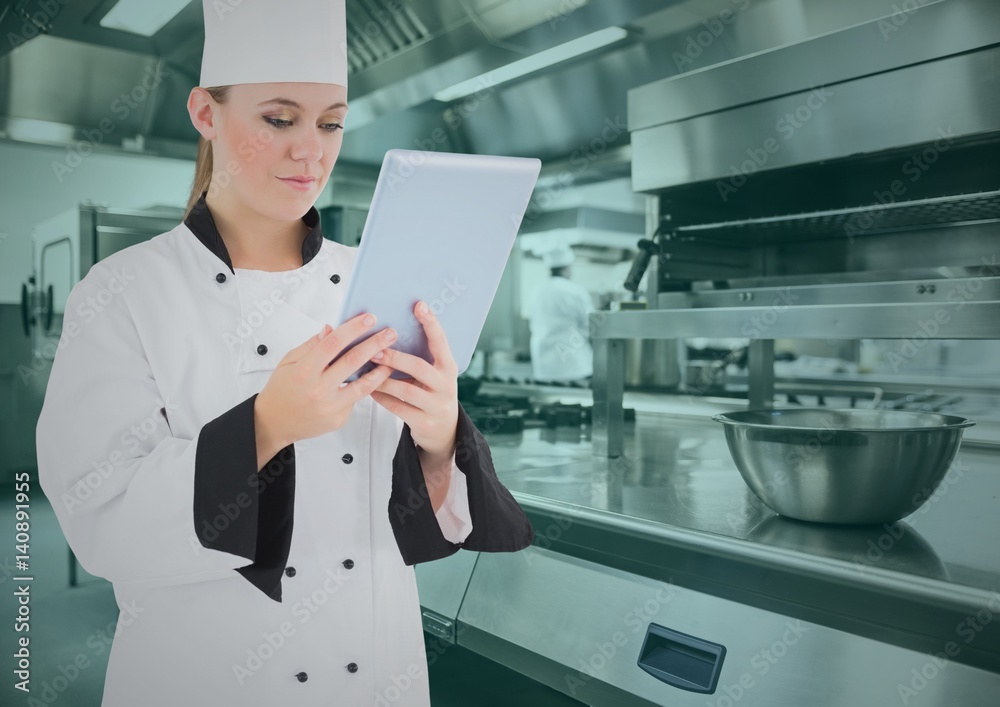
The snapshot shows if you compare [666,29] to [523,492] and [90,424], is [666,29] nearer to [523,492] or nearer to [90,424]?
[523,492]

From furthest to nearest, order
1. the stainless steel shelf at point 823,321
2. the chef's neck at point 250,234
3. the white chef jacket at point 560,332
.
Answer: the white chef jacket at point 560,332, the stainless steel shelf at point 823,321, the chef's neck at point 250,234

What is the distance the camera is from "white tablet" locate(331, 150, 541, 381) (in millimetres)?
728

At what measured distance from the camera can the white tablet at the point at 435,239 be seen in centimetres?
73

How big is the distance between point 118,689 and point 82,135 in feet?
12.9

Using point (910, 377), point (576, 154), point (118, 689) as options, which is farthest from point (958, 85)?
point (910, 377)

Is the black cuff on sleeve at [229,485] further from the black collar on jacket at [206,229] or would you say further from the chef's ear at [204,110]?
the chef's ear at [204,110]

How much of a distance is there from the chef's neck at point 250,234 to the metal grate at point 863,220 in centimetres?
111

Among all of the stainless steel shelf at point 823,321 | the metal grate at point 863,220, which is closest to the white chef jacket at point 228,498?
the stainless steel shelf at point 823,321

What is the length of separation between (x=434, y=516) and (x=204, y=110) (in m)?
0.60

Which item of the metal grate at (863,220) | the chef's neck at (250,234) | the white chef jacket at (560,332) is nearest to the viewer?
the chef's neck at (250,234)

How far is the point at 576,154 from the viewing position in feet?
10.5

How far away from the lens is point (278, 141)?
35.0 inches

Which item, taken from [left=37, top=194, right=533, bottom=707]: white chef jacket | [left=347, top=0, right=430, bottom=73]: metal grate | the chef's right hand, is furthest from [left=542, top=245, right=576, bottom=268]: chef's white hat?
the chef's right hand

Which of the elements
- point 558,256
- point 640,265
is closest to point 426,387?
point 640,265
